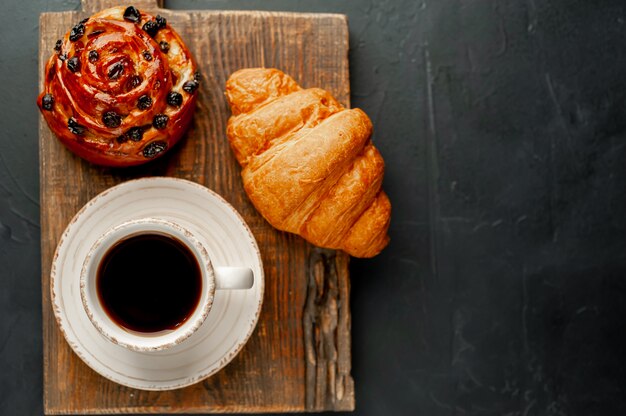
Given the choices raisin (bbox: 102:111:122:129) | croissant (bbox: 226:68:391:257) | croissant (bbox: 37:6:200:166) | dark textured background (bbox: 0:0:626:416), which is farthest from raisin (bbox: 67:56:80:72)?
dark textured background (bbox: 0:0:626:416)

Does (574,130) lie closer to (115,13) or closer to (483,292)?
(483,292)

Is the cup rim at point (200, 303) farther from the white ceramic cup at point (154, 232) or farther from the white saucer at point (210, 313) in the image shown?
the white saucer at point (210, 313)

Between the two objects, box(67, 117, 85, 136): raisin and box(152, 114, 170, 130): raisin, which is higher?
box(152, 114, 170, 130): raisin

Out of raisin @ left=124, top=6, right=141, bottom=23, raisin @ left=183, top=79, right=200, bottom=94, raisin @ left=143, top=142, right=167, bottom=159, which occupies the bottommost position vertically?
raisin @ left=143, top=142, right=167, bottom=159

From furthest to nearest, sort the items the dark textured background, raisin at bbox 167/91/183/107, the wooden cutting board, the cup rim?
the dark textured background, the wooden cutting board, raisin at bbox 167/91/183/107, the cup rim

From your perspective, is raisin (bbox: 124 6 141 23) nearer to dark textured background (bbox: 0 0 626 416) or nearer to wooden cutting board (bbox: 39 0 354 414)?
wooden cutting board (bbox: 39 0 354 414)

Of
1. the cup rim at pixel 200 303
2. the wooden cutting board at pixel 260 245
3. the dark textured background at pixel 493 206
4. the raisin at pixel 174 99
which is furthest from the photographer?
the dark textured background at pixel 493 206

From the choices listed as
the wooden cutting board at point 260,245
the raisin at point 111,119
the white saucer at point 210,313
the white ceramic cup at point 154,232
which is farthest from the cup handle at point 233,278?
the raisin at point 111,119
